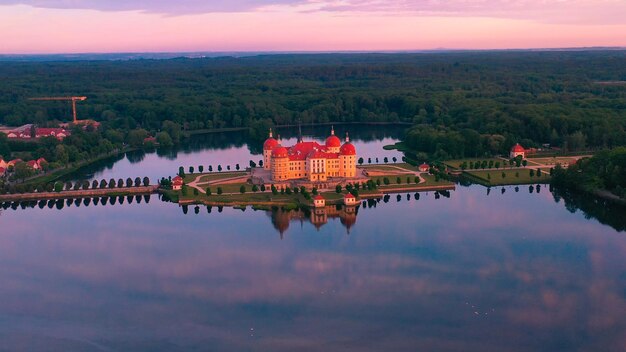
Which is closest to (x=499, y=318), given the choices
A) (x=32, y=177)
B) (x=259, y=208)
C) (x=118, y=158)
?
(x=259, y=208)

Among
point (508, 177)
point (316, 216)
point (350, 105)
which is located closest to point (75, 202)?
point (316, 216)

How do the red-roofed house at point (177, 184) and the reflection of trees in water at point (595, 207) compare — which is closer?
the reflection of trees in water at point (595, 207)

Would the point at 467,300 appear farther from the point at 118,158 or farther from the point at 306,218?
the point at 118,158

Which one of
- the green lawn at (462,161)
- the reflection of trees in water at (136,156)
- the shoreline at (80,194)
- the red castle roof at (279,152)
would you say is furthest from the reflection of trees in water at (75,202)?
the green lawn at (462,161)

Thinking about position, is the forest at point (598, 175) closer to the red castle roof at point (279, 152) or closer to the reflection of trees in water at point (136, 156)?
the red castle roof at point (279, 152)

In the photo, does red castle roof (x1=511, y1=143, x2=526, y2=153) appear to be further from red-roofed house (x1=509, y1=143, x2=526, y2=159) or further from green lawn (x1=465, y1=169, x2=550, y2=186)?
green lawn (x1=465, y1=169, x2=550, y2=186)

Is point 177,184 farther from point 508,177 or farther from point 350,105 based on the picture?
point 350,105
